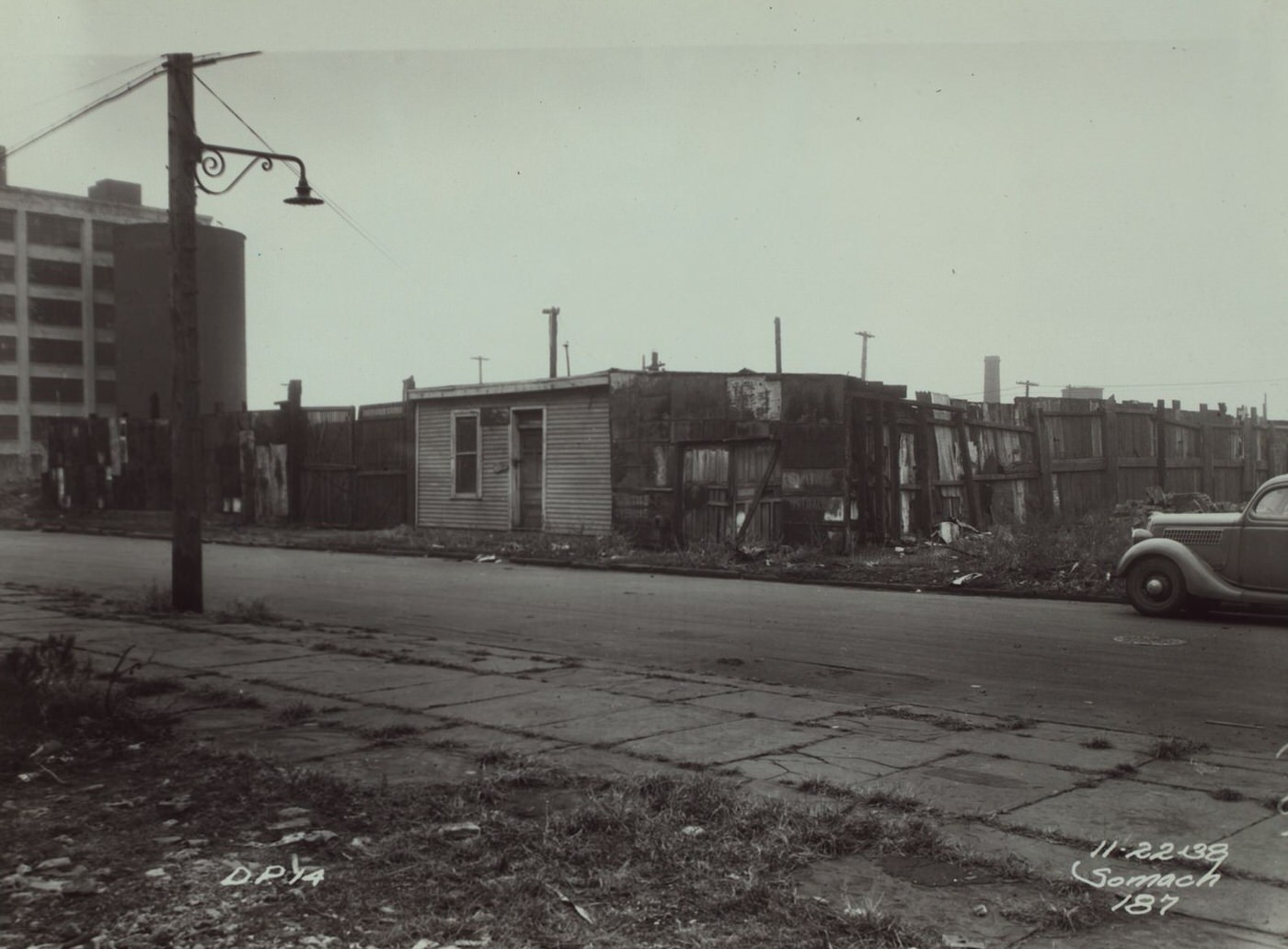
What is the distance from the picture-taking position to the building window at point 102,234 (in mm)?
65688

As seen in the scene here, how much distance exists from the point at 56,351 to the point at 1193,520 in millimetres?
72071

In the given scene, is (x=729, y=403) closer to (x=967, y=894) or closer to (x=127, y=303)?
(x=967, y=894)

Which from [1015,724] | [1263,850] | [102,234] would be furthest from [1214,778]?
[102,234]

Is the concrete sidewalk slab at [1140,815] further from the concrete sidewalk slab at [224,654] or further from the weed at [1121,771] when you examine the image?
the concrete sidewalk slab at [224,654]

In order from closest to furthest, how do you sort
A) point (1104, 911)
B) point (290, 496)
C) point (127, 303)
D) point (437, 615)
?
point (1104, 911)
point (437, 615)
point (290, 496)
point (127, 303)

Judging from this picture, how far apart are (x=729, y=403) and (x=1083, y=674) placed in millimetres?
11666

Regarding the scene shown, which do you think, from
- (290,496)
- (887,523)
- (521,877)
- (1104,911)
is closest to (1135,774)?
(1104,911)

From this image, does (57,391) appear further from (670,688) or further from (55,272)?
(670,688)

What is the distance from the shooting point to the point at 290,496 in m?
28.1

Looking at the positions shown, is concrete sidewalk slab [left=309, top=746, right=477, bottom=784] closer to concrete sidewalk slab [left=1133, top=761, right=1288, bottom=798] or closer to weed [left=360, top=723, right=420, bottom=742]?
weed [left=360, top=723, right=420, bottom=742]

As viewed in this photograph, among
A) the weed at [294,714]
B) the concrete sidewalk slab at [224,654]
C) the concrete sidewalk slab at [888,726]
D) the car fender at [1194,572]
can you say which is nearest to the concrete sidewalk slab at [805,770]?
the concrete sidewalk slab at [888,726]

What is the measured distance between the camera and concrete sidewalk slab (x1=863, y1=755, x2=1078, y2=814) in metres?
4.62

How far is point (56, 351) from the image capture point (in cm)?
6888

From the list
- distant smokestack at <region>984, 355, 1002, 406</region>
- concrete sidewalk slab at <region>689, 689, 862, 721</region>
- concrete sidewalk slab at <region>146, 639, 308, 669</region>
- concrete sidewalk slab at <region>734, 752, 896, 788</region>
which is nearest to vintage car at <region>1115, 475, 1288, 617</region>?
concrete sidewalk slab at <region>689, 689, 862, 721</region>
